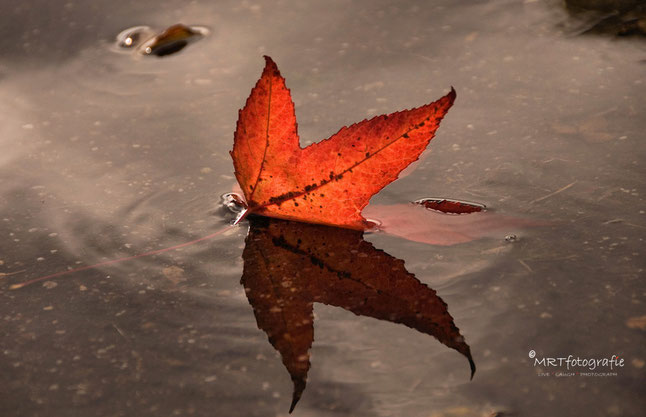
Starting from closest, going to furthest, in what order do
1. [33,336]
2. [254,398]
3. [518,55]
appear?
[254,398] < [33,336] < [518,55]

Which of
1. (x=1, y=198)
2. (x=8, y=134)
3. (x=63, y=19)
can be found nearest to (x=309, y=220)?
(x=1, y=198)

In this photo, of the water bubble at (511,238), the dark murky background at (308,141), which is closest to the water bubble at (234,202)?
the dark murky background at (308,141)

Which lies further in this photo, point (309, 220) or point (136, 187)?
point (136, 187)

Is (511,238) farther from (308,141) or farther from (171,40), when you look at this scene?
(171,40)

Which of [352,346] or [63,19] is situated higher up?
[63,19]

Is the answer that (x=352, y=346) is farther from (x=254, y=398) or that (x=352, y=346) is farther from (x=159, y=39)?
(x=159, y=39)

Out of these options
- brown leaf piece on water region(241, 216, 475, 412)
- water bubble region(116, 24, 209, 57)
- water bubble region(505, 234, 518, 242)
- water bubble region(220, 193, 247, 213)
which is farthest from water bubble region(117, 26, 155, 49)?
water bubble region(505, 234, 518, 242)

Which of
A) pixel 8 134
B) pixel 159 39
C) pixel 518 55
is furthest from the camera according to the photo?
pixel 159 39

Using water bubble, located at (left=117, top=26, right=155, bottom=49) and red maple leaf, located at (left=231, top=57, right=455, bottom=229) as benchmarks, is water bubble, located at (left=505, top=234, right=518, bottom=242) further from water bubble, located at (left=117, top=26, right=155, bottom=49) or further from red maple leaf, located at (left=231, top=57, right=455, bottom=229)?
water bubble, located at (left=117, top=26, right=155, bottom=49)
